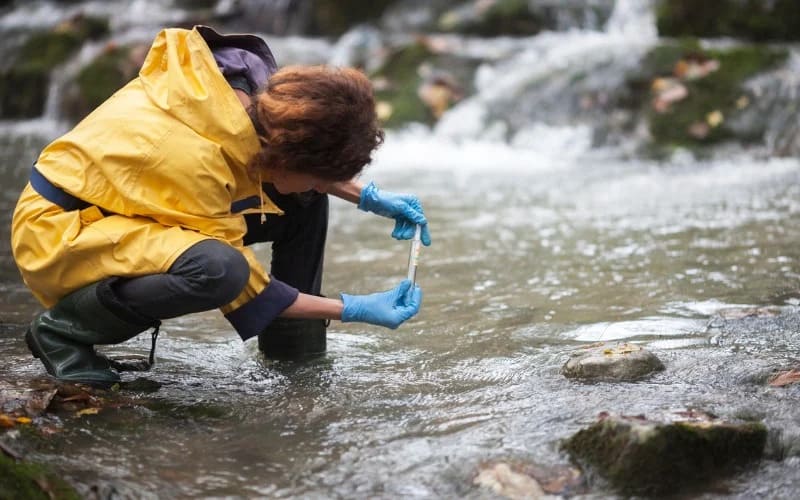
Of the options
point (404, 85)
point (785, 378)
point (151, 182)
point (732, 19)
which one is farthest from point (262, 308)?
point (732, 19)

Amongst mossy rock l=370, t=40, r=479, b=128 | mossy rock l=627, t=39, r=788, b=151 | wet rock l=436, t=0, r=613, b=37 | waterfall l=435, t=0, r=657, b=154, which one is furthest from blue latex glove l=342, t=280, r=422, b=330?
wet rock l=436, t=0, r=613, b=37

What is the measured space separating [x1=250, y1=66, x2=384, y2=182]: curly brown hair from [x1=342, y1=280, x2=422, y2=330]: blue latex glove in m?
0.38

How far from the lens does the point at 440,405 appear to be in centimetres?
276

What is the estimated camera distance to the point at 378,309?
9.41 feet

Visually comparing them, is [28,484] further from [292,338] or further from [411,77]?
[411,77]

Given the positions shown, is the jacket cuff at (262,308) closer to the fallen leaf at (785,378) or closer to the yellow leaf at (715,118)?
the fallen leaf at (785,378)

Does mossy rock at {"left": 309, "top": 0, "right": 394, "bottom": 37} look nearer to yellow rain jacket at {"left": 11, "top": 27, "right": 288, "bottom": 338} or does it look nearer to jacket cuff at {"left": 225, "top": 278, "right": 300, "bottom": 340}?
yellow rain jacket at {"left": 11, "top": 27, "right": 288, "bottom": 338}

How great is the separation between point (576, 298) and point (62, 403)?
6.90 feet

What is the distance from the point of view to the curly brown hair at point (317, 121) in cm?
258

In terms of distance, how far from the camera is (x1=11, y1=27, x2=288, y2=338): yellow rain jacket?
8.64 feet

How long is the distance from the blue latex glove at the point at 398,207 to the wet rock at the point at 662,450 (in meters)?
1.15

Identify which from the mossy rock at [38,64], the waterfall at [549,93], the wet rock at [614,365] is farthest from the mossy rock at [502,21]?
the wet rock at [614,365]

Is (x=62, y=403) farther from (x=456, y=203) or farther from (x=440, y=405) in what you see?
(x=456, y=203)

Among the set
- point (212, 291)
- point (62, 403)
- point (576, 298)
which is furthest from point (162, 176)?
point (576, 298)
